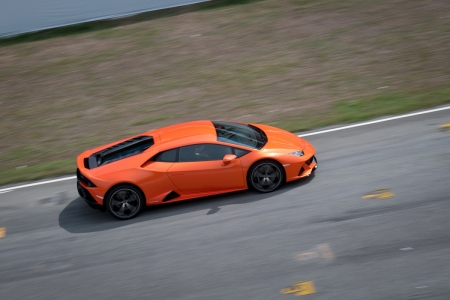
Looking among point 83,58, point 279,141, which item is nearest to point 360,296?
point 279,141

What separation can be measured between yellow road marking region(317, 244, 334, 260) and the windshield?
2402 millimetres

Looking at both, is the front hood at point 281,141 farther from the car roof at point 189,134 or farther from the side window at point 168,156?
the side window at point 168,156

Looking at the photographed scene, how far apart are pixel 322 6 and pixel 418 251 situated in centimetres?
1358

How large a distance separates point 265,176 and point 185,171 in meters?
1.40

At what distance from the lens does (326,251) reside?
297 inches

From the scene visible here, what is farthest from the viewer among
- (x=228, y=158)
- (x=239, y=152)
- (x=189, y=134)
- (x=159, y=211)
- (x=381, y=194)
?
(x=189, y=134)

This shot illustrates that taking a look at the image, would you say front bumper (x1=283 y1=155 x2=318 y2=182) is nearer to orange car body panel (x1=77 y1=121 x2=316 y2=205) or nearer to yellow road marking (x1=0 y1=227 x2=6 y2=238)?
orange car body panel (x1=77 y1=121 x2=316 y2=205)

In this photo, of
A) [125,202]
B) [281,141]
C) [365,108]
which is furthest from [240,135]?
[365,108]

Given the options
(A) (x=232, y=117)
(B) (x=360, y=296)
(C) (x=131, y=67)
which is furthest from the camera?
(C) (x=131, y=67)

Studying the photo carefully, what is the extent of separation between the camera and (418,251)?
721 centimetres

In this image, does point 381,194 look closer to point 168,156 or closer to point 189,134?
point 189,134

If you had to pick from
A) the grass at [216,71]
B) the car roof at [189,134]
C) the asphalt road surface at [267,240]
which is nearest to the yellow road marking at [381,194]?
the asphalt road surface at [267,240]

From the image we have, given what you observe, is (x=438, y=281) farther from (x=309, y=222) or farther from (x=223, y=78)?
(x=223, y=78)

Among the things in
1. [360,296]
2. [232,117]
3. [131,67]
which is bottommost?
[360,296]
